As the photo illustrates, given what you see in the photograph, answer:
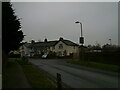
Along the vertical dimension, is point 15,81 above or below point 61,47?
below

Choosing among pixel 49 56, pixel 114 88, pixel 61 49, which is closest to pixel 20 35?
pixel 114 88

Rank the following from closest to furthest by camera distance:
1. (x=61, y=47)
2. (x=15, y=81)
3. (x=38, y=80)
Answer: (x=15, y=81) < (x=38, y=80) < (x=61, y=47)

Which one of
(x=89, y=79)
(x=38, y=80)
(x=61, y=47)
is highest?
(x=61, y=47)

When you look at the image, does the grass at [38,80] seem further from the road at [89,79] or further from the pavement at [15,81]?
the road at [89,79]

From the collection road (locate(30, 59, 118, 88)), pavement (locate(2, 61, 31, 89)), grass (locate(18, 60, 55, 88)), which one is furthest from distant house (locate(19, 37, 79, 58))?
pavement (locate(2, 61, 31, 89))

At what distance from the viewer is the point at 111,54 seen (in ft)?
115

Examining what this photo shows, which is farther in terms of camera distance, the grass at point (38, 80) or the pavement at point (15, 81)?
the grass at point (38, 80)

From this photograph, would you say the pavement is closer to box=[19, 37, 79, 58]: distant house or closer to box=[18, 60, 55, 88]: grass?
box=[18, 60, 55, 88]: grass

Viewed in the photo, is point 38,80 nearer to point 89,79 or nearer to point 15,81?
point 15,81

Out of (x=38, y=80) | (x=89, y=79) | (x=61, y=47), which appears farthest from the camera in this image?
(x=61, y=47)

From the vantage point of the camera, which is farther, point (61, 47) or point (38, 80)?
point (61, 47)

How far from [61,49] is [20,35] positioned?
233 ft

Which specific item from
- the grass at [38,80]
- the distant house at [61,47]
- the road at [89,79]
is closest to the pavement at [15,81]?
the grass at [38,80]

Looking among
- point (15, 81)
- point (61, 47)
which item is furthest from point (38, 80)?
point (61, 47)
